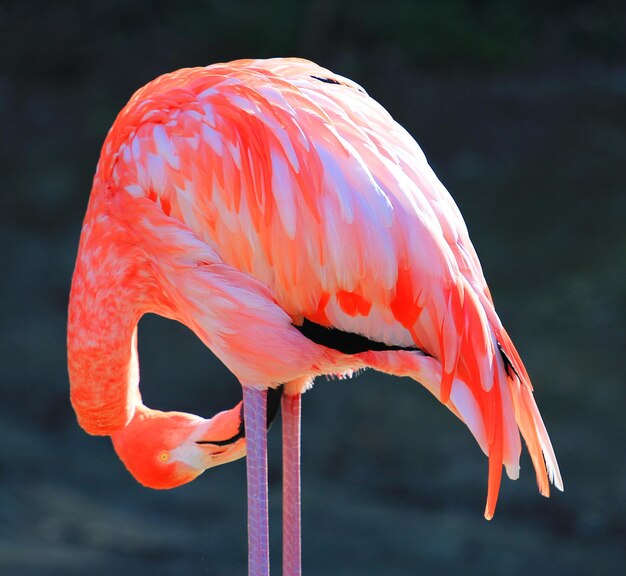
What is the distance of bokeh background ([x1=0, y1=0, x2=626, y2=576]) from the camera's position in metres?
4.11

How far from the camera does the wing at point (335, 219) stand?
7.32 feet

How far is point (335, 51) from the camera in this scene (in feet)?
23.8

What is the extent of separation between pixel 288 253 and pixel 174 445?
0.68m

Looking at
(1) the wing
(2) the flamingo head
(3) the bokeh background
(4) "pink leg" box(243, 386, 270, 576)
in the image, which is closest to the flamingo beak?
(2) the flamingo head

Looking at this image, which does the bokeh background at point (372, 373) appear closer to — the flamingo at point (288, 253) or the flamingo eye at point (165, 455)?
the flamingo eye at point (165, 455)

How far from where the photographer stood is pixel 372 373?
4.99 metres

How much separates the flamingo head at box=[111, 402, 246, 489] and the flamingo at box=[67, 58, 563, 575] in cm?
13

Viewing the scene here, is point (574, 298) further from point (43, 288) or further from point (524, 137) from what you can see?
point (43, 288)

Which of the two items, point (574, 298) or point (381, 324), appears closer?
point (381, 324)

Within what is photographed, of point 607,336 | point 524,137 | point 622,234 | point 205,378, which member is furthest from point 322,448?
point 524,137

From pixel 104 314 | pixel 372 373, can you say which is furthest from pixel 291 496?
pixel 372 373

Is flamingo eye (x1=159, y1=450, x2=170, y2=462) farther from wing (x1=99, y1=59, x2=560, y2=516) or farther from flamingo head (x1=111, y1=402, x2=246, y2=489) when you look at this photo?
wing (x1=99, y1=59, x2=560, y2=516)

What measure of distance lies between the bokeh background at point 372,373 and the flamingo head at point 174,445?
1.27 meters

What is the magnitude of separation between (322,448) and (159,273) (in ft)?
7.32
